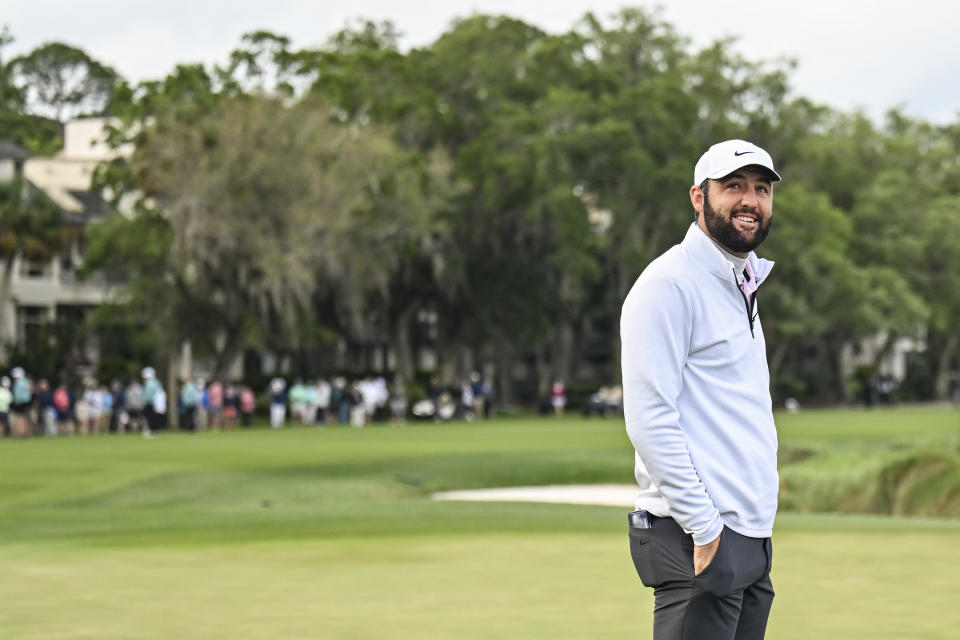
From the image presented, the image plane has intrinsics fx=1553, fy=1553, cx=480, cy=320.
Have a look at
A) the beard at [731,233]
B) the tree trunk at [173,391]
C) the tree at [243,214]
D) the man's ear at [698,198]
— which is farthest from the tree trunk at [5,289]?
the beard at [731,233]

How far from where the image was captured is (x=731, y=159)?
4.38 m

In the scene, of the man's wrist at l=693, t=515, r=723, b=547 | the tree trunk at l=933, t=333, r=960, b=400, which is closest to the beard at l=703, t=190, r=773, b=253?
the man's wrist at l=693, t=515, r=723, b=547

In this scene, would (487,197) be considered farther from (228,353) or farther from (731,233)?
(731,233)

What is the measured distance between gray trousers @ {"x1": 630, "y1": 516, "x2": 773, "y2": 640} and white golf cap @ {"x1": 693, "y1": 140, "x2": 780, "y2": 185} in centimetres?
99

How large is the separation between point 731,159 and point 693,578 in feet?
3.85

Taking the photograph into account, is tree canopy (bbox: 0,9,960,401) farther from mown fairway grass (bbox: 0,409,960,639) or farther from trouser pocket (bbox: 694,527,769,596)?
trouser pocket (bbox: 694,527,769,596)

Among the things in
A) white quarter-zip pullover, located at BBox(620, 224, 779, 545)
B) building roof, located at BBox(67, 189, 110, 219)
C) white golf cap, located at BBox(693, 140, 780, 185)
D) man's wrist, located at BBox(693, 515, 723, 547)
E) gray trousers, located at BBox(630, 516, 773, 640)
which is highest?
building roof, located at BBox(67, 189, 110, 219)

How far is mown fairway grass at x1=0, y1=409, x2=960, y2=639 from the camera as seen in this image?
30.6 feet

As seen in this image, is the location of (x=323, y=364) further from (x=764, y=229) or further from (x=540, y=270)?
(x=764, y=229)

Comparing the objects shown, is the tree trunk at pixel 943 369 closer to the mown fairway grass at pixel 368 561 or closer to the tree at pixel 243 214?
the tree at pixel 243 214

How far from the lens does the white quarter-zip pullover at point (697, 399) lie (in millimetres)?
4148

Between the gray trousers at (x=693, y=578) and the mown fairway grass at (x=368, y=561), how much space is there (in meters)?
4.41

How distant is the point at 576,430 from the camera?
146 feet

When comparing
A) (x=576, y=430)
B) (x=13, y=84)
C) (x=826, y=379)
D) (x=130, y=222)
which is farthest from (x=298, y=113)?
(x=13, y=84)
